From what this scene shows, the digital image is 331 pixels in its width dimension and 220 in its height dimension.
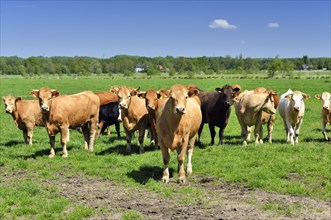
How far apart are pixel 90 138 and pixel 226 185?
6.37 m

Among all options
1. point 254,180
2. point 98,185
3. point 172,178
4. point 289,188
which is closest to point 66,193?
point 98,185

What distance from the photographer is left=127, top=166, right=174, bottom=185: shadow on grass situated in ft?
31.0

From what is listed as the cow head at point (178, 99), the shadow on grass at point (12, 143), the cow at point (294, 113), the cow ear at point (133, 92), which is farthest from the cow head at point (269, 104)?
the shadow on grass at point (12, 143)

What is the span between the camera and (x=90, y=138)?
1352cm

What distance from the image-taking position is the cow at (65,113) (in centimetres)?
1189

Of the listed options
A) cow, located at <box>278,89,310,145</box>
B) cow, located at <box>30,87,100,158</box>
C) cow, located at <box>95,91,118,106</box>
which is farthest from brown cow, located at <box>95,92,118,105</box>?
cow, located at <box>278,89,310,145</box>

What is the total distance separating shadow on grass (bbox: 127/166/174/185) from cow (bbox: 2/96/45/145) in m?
6.28

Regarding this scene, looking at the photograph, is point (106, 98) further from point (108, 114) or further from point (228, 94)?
point (228, 94)

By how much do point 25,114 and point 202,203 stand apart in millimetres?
9907

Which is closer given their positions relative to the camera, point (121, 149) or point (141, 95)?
point (141, 95)

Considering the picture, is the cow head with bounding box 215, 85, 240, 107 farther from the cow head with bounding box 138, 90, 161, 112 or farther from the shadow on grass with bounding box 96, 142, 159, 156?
the shadow on grass with bounding box 96, 142, 159, 156

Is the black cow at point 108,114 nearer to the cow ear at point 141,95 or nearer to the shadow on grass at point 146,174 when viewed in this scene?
the cow ear at point 141,95

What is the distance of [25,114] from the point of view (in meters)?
14.9

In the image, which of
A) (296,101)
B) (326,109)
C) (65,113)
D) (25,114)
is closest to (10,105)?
(25,114)
